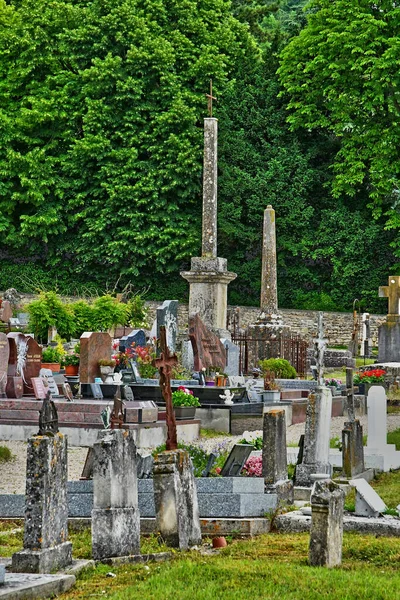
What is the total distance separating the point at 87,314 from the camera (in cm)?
2823

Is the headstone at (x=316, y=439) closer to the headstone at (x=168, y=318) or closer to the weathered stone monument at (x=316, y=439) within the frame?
the weathered stone monument at (x=316, y=439)

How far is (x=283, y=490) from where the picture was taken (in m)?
10.5

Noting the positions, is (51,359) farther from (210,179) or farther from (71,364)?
(210,179)

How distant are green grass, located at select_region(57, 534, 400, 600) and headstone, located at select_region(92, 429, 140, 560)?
22 cm

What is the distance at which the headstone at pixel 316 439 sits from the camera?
11.5 metres

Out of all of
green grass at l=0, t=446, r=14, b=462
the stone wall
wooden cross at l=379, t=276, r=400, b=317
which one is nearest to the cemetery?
green grass at l=0, t=446, r=14, b=462

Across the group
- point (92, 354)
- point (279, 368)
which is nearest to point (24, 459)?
point (92, 354)

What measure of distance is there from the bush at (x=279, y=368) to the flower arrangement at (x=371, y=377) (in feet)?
4.34

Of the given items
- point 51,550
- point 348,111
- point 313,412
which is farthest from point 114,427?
point 348,111

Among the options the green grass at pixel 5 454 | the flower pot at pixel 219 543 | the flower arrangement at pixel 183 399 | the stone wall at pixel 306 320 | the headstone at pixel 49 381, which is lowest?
the flower pot at pixel 219 543

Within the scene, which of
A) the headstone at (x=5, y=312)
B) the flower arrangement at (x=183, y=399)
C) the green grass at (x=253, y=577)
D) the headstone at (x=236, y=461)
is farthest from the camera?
the headstone at (x=5, y=312)

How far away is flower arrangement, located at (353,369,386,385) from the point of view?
2280cm

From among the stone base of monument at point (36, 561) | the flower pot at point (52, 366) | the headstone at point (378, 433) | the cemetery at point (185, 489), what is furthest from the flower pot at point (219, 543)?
the flower pot at point (52, 366)

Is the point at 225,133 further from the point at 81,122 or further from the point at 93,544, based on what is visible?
the point at 93,544
